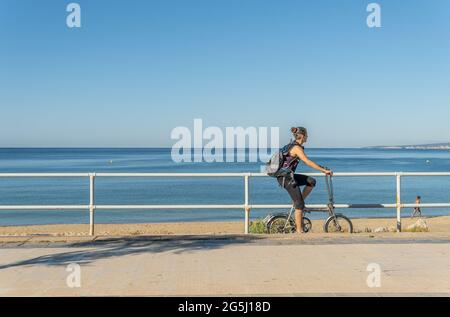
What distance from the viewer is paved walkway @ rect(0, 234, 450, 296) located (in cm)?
620

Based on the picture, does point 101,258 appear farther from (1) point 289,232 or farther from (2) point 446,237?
(2) point 446,237

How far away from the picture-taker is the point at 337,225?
10.4 m

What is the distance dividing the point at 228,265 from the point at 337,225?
139 inches

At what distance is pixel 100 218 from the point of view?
28188mm

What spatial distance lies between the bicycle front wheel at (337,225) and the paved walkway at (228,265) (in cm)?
91

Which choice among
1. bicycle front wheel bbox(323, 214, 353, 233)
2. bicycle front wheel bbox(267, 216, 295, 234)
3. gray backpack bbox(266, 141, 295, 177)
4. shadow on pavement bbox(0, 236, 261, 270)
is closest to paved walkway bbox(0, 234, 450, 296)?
shadow on pavement bbox(0, 236, 261, 270)

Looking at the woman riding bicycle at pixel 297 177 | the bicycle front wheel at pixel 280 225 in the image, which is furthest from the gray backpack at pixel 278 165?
the bicycle front wheel at pixel 280 225

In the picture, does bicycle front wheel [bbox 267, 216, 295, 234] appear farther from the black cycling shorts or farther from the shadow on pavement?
the shadow on pavement

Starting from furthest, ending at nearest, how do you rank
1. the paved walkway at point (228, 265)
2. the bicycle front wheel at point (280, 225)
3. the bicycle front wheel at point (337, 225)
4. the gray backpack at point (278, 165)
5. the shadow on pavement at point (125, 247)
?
the bicycle front wheel at point (337, 225), the bicycle front wheel at point (280, 225), the gray backpack at point (278, 165), the shadow on pavement at point (125, 247), the paved walkway at point (228, 265)

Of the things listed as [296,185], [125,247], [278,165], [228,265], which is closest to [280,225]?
[296,185]

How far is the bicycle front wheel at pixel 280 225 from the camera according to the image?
1016 centimetres

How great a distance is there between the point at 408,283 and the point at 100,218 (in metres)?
23.1

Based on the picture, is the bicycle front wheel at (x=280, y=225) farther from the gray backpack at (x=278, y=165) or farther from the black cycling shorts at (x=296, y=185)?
the gray backpack at (x=278, y=165)
